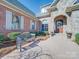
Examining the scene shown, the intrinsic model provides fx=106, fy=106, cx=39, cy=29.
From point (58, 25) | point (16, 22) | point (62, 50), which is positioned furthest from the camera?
point (58, 25)

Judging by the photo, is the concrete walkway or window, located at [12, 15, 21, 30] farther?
window, located at [12, 15, 21, 30]

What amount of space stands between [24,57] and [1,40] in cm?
315

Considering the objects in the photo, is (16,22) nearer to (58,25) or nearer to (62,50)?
(62,50)

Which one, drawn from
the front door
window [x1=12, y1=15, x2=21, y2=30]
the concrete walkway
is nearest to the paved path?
the concrete walkway

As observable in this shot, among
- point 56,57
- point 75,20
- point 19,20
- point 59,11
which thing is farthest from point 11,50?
point 59,11

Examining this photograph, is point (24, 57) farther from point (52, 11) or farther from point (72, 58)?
point (52, 11)

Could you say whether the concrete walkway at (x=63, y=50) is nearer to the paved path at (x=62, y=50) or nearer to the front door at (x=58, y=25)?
the paved path at (x=62, y=50)

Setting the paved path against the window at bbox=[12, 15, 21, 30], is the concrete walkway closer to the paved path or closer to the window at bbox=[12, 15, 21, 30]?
the paved path

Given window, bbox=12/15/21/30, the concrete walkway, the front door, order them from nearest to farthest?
the concrete walkway, window, bbox=12/15/21/30, the front door

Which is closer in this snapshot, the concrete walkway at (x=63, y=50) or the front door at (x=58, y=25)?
the concrete walkway at (x=63, y=50)

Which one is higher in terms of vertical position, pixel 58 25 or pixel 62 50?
pixel 58 25

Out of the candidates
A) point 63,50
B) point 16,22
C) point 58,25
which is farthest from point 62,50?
point 58,25

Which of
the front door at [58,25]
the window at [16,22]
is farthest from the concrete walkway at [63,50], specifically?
the front door at [58,25]

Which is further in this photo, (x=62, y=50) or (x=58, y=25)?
(x=58, y=25)
